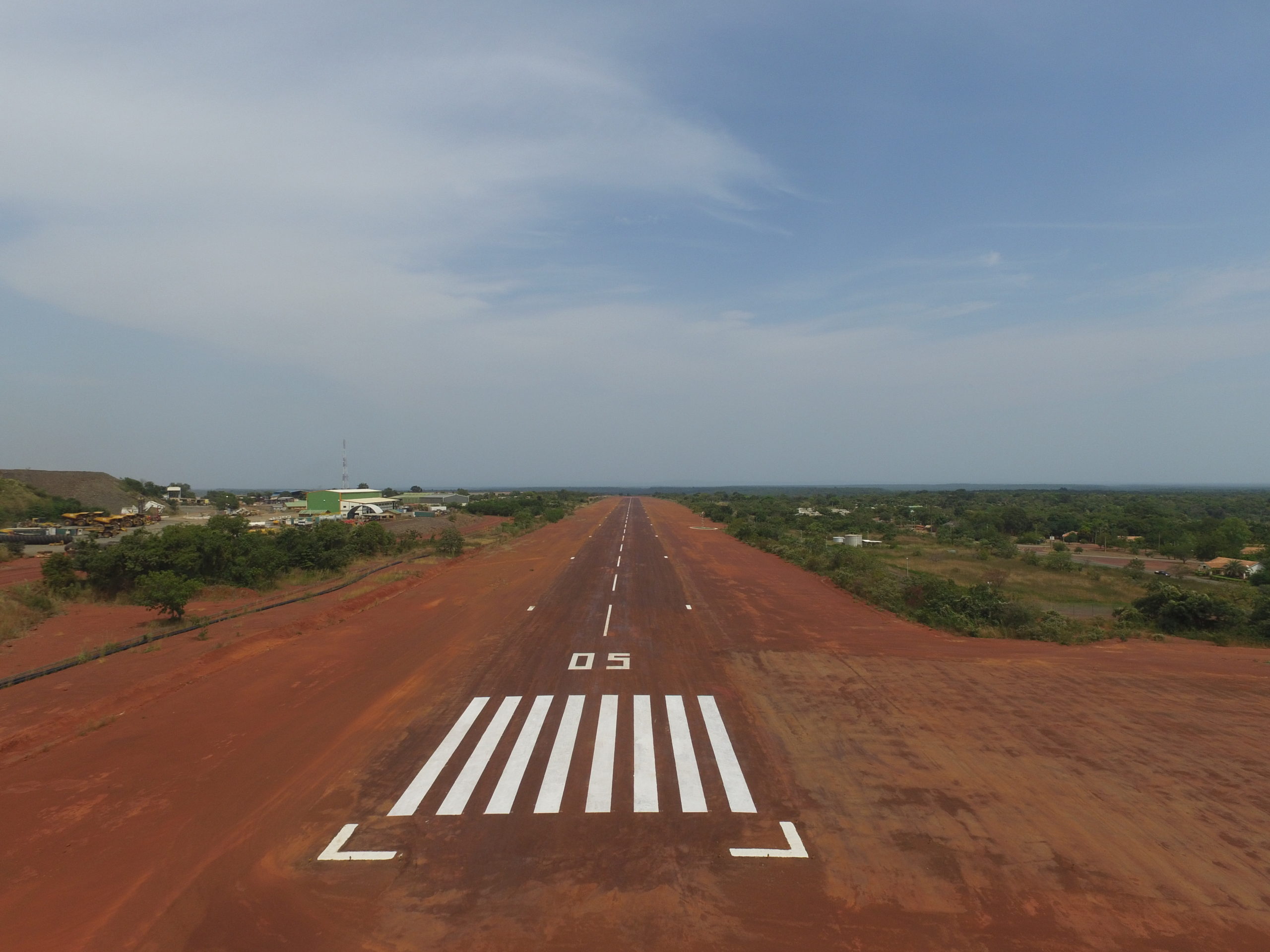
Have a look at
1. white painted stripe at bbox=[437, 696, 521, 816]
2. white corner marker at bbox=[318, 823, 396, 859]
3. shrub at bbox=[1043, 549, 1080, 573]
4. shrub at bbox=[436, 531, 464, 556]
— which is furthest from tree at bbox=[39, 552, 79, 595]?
shrub at bbox=[1043, 549, 1080, 573]

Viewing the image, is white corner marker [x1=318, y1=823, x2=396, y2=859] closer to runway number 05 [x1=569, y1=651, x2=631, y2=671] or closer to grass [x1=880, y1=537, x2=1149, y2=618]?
runway number 05 [x1=569, y1=651, x2=631, y2=671]

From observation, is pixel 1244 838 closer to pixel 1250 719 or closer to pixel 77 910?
pixel 1250 719

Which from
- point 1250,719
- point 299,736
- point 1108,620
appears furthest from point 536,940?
point 1108,620

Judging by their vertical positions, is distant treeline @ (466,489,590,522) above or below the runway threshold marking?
above

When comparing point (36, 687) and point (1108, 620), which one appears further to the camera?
point (1108, 620)

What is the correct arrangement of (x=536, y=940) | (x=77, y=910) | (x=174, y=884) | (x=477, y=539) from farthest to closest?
(x=477, y=539), (x=174, y=884), (x=77, y=910), (x=536, y=940)

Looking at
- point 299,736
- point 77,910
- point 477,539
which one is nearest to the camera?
point 77,910
